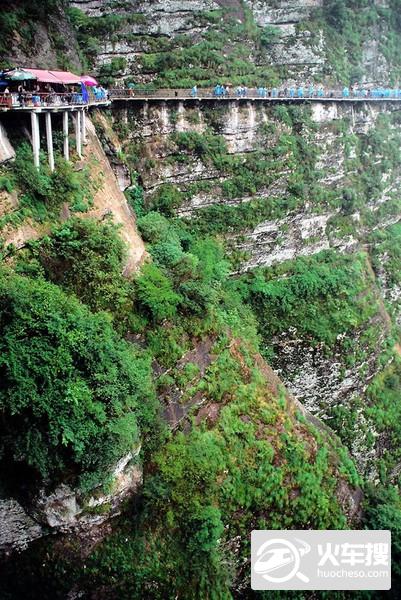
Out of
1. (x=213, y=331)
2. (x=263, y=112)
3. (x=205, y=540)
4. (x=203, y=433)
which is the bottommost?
(x=205, y=540)

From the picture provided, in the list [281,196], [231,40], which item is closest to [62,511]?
[281,196]

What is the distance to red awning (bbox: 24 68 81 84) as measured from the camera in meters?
20.8

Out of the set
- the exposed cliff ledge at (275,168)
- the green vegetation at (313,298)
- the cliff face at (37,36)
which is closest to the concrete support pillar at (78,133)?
the cliff face at (37,36)

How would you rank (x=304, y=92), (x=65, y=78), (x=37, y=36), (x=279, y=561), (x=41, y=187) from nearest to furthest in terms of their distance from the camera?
(x=41, y=187), (x=279, y=561), (x=65, y=78), (x=37, y=36), (x=304, y=92)

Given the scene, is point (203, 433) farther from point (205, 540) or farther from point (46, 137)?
point (46, 137)

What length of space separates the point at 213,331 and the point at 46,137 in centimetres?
936

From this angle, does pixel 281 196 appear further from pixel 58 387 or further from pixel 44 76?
pixel 58 387

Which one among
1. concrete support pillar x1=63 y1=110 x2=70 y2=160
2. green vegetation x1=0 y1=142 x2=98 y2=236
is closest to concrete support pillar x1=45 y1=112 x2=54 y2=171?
green vegetation x1=0 y1=142 x2=98 y2=236

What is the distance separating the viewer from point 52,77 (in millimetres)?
21516

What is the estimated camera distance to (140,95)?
27.8m

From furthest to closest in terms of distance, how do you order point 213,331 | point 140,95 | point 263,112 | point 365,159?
point 365,159 → point 263,112 → point 140,95 → point 213,331

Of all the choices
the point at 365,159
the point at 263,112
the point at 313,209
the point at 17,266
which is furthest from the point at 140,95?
the point at 365,159

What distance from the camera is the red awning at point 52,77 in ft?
68.1

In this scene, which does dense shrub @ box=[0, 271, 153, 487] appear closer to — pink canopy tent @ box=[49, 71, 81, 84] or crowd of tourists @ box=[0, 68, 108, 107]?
crowd of tourists @ box=[0, 68, 108, 107]
